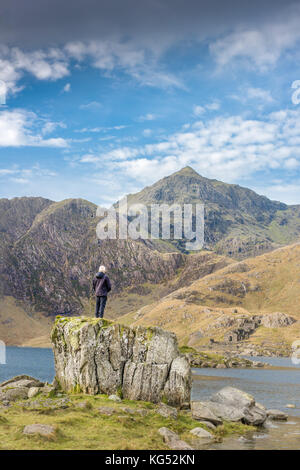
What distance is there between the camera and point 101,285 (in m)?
43.5

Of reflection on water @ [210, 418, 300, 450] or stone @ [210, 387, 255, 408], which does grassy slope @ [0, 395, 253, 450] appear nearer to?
reflection on water @ [210, 418, 300, 450]

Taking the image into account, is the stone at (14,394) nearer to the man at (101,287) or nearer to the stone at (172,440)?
the man at (101,287)

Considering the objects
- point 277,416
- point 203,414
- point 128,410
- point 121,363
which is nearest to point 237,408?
point 203,414

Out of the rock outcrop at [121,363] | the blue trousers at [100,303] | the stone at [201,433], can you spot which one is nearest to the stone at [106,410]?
the rock outcrop at [121,363]

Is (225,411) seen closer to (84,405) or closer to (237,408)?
(237,408)

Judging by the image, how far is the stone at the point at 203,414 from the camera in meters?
39.0

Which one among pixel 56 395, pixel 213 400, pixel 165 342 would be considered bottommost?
pixel 213 400

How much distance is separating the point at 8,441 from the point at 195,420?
18882mm

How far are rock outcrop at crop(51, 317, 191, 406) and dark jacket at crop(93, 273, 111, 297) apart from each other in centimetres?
301

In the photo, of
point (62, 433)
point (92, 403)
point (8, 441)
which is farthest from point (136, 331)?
point (8, 441)
